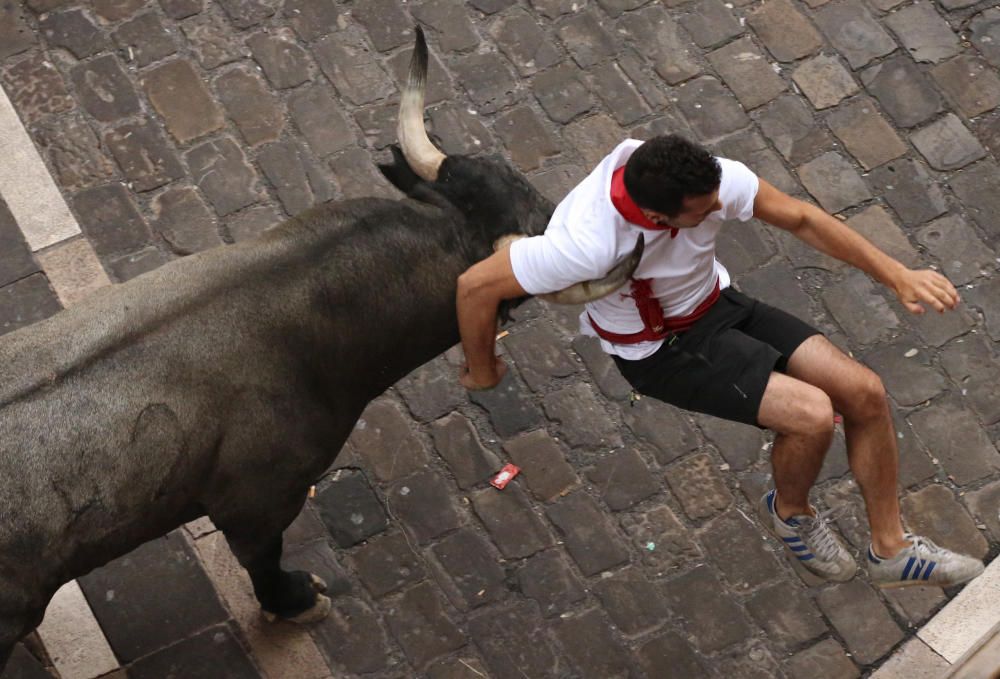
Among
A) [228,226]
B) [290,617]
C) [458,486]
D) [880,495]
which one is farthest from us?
[228,226]

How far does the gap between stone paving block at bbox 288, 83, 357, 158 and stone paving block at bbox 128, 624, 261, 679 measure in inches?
123

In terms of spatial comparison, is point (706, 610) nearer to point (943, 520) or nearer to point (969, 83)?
point (943, 520)

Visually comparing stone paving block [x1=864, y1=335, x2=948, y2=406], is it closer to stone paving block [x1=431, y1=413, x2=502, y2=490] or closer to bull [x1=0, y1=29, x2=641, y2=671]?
stone paving block [x1=431, y1=413, x2=502, y2=490]

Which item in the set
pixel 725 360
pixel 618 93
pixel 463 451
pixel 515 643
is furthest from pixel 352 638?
pixel 618 93

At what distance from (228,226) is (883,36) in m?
4.50

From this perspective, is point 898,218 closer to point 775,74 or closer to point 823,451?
point 775,74

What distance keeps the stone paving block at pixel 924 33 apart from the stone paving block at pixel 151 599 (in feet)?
18.7

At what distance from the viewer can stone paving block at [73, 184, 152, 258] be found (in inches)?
334

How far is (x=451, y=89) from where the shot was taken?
362 inches

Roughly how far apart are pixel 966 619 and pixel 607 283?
117 inches

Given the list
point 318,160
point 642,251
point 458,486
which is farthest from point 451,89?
point 642,251

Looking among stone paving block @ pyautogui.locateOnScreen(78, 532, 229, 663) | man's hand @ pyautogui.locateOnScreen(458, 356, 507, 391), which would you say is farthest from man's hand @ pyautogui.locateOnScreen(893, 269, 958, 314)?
stone paving block @ pyautogui.locateOnScreen(78, 532, 229, 663)

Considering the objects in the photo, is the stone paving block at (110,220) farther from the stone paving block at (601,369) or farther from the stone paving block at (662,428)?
the stone paving block at (662,428)

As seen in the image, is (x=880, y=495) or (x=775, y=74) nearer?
(x=880, y=495)
